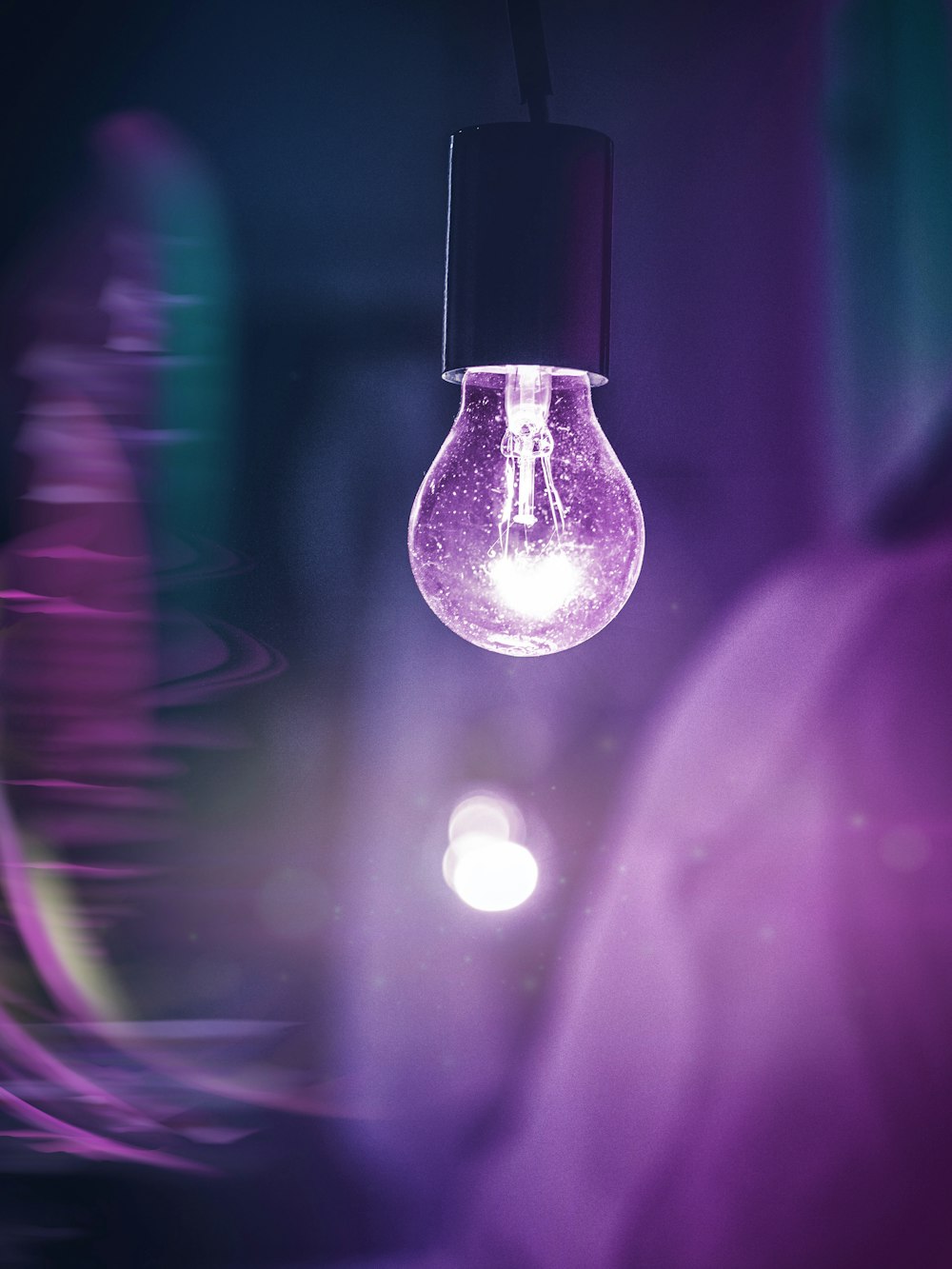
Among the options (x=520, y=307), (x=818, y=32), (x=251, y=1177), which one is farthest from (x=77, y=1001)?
(x=818, y=32)

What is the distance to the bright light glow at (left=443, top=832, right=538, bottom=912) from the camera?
3.90ft

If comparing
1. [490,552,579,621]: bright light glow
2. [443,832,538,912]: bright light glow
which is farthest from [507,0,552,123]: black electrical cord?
[443,832,538,912]: bright light glow

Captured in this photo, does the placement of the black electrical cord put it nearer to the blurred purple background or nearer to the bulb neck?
the bulb neck

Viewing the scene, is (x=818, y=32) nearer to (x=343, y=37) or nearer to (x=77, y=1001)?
(x=343, y=37)

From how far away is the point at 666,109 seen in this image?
3.84 ft

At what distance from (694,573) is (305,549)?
400 mm

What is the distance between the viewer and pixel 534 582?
0.75 meters

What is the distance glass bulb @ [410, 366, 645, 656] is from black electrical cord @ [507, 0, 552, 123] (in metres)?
0.17

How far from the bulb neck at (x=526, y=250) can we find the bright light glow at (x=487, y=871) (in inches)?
22.8

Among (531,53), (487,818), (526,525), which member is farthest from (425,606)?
(531,53)

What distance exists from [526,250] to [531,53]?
13 cm

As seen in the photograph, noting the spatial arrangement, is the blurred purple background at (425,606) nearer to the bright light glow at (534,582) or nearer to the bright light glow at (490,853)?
the bright light glow at (490,853)

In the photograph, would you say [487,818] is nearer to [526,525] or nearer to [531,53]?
[526,525]

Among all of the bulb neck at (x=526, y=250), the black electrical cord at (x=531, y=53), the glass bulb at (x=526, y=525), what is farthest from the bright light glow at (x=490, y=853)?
the black electrical cord at (x=531, y=53)
